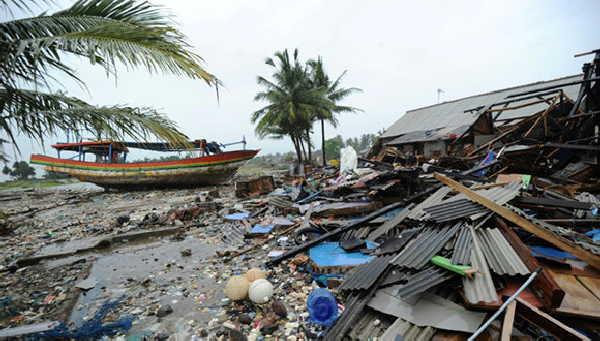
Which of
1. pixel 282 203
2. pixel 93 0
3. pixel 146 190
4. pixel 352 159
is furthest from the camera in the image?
pixel 146 190

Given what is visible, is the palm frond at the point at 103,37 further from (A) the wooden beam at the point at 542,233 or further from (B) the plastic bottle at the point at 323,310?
(A) the wooden beam at the point at 542,233

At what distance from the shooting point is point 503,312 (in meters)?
1.71

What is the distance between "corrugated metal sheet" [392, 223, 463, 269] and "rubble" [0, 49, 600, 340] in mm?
22

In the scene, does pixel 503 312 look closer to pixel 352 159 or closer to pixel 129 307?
pixel 129 307

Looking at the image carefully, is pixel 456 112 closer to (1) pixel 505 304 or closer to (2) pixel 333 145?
(1) pixel 505 304

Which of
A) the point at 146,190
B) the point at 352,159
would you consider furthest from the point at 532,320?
the point at 146,190

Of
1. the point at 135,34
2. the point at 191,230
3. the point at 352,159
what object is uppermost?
the point at 135,34

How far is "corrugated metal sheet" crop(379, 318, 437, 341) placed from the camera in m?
1.72

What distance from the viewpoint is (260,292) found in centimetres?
250

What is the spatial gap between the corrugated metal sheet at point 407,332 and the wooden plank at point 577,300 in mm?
929

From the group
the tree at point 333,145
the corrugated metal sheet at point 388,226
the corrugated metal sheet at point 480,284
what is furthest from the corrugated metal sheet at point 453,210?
the tree at point 333,145

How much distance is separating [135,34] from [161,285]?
3.15 metres

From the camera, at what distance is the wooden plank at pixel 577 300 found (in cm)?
166

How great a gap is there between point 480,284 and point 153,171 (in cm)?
1463
